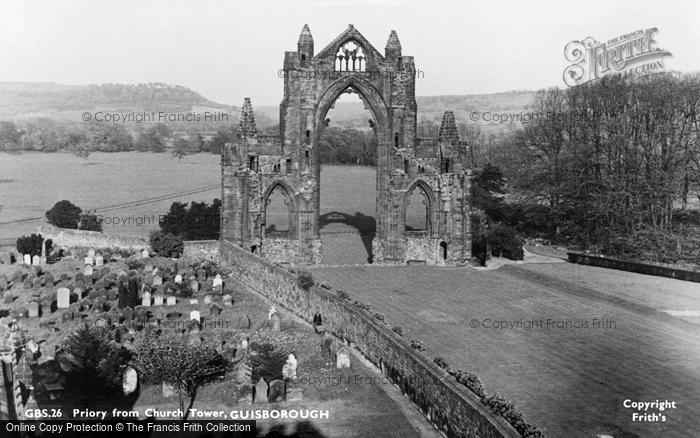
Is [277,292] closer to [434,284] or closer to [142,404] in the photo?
[434,284]

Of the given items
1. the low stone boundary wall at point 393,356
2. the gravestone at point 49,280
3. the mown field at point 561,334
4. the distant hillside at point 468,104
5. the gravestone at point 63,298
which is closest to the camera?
the low stone boundary wall at point 393,356

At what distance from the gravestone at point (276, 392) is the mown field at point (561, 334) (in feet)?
16.9

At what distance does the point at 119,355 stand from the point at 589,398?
14.5m

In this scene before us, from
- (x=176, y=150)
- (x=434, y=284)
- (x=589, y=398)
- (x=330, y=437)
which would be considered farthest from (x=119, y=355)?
(x=176, y=150)

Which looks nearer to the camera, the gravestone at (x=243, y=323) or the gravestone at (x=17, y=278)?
the gravestone at (x=243, y=323)

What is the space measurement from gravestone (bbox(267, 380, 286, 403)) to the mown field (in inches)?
203

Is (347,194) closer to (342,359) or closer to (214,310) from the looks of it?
(214,310)

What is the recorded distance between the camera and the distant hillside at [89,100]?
126312 millimetres

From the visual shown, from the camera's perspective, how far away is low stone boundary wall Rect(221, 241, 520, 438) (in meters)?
15.5

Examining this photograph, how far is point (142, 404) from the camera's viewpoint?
20578 millimetres

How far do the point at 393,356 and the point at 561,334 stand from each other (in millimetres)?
8617

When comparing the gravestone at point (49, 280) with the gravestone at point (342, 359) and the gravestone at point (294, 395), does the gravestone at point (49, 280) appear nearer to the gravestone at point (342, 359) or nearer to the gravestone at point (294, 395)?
the gravestone at point (342, 359)

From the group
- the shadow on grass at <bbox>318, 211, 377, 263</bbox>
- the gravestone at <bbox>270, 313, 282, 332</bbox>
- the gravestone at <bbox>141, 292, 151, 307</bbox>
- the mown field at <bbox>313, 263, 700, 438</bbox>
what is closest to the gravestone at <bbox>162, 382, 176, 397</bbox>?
the gravestone at <bbox>270, 313, 282, 332</bbox>

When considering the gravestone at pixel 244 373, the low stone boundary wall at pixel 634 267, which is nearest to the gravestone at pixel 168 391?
the gravestone at pixel 244 373
